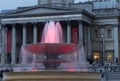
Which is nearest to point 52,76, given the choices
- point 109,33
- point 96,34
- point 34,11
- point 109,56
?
point 34,11

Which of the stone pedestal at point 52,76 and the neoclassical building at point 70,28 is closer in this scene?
the stone pedestal at point 52,76

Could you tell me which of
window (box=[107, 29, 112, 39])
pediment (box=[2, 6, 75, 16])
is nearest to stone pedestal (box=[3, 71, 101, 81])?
pediment (box=[2, 6, 75, 16])

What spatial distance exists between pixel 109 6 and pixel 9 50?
20.7 meters

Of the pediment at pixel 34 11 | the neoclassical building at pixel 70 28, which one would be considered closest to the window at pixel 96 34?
the neoclassical building at pixel 70 28

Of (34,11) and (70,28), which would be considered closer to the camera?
(70,28)

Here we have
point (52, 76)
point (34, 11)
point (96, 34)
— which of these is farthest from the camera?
point (96, 34)

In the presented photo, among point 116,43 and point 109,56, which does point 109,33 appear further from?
point 109,56

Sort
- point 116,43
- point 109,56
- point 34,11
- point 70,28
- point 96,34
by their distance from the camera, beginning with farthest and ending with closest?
point 96,34
point 109,56
point 34,11
point 116,43
point 70,28

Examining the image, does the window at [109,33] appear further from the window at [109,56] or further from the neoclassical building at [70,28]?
the window at [109,56]

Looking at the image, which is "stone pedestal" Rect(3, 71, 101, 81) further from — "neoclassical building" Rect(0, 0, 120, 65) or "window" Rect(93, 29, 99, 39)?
"window" Rect(93, 29, 99, 39)

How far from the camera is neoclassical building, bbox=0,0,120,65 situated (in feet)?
257

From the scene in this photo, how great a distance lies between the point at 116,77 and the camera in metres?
44.9

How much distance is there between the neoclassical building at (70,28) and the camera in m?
78.2

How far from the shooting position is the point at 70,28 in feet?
258
